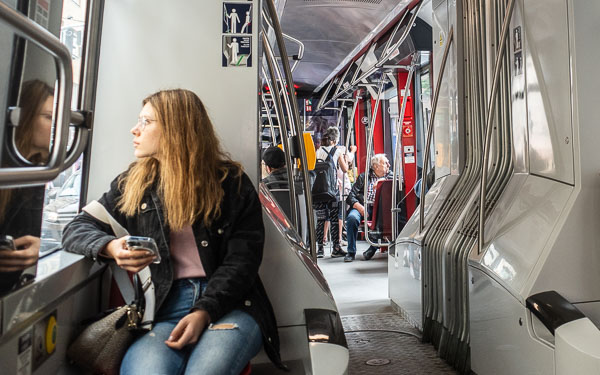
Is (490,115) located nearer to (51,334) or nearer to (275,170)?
(51,334)

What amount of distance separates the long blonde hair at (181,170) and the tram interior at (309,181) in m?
0.22

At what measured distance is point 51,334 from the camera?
55.8 inches

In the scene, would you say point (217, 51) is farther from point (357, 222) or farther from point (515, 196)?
point (357, 222)

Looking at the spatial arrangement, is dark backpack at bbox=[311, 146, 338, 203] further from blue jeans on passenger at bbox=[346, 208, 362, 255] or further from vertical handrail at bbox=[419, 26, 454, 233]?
vertical handrail at bbox=[419, 26, 454, 233]

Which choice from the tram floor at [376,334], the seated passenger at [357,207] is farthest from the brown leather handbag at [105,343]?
the seated passenger at [357,207]

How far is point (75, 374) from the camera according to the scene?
163 cm

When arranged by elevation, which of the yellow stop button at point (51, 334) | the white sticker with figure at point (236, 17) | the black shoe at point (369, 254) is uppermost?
the white sticker with figure at point (236, 17)

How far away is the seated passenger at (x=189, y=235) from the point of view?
1.53m

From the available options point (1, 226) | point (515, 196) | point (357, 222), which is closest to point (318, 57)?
point (357, 222)

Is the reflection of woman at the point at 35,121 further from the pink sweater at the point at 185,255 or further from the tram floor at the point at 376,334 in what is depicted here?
the tram floor at the point at 376,334

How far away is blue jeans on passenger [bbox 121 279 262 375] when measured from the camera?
4.72 feet

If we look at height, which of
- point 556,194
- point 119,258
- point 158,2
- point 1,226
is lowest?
point 119,258

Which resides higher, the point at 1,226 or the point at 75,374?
the point at 1,226

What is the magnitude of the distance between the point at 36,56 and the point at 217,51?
99 centimetres
